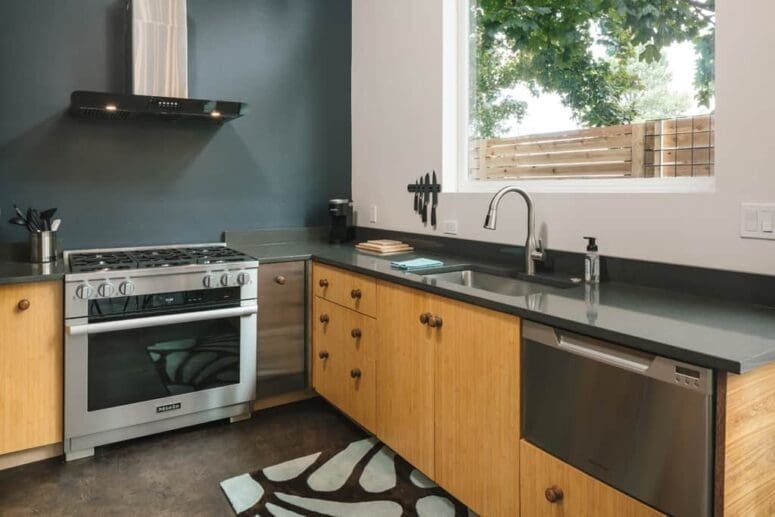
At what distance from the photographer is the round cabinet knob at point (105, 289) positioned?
2240mm

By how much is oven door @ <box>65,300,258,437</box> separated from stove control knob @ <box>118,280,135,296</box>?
0.38 feet

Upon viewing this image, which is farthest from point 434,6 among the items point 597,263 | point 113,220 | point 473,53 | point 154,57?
point 113,220

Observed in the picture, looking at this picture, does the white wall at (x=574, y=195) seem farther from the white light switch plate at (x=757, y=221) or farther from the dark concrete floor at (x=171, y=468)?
the dark concrete floor at (x=171, y=468)

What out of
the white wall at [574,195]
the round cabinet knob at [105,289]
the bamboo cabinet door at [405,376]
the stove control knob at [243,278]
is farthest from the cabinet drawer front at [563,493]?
the round cabinet knob at [105,289]

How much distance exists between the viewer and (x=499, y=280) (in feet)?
7.43

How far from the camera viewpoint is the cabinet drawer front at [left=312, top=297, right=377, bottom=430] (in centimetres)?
235

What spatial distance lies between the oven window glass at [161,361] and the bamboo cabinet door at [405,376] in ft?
2.56

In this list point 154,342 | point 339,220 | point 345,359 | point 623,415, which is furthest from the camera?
point 339,220

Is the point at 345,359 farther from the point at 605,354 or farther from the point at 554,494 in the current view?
the point at 605,354

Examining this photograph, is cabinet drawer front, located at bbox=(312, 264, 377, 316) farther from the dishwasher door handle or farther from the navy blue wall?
the dishwasher door handle

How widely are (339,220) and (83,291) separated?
4.81 ft

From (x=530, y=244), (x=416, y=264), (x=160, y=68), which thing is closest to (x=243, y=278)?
(x=416, y=264)

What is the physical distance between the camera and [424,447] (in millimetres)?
2020

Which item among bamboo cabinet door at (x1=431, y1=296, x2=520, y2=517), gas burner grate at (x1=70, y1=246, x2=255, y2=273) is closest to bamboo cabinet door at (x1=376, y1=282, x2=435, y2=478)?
bamboo cabinet door at (x1=431, y1=296, x2=520, y2=517)
